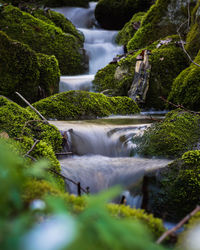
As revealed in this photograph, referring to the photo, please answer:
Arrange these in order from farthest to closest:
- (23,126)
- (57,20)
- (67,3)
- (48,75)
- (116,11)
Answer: (67,3)
(116,11)
(57,20)
(48,75)
(23,126)

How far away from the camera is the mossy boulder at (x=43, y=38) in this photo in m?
9.72

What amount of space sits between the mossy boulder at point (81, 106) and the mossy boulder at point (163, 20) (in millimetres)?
3980

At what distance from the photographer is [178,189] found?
2.95 m

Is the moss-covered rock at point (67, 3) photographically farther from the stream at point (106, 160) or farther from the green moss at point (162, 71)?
the stream at point (106, 160)

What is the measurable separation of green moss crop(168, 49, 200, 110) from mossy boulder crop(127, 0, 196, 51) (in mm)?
3369

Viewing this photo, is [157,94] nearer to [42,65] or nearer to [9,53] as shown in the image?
[42,65]

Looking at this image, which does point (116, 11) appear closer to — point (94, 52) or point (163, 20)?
point (94, 52)

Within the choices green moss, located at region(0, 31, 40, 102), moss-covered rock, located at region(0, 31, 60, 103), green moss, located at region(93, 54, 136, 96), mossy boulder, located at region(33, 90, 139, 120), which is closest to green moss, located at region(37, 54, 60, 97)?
moss-covered rock, located at region(0, 31, 60, 103)

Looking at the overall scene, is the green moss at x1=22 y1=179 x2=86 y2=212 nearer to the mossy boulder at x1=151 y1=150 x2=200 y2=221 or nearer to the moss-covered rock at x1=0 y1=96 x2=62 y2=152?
the mossy boulder at x1=151 y1=150 x2=200 y2=221

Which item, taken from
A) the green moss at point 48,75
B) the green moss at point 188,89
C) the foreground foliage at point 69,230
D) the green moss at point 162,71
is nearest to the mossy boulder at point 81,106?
the green moss at point 162,71

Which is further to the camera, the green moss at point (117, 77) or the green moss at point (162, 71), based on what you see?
the green moss at point (117, 77)

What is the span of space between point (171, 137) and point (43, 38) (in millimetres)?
8072

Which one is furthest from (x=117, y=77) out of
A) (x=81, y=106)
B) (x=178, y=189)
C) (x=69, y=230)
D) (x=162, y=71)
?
(x=69, y=230)

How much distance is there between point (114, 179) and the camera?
329 centimetres
